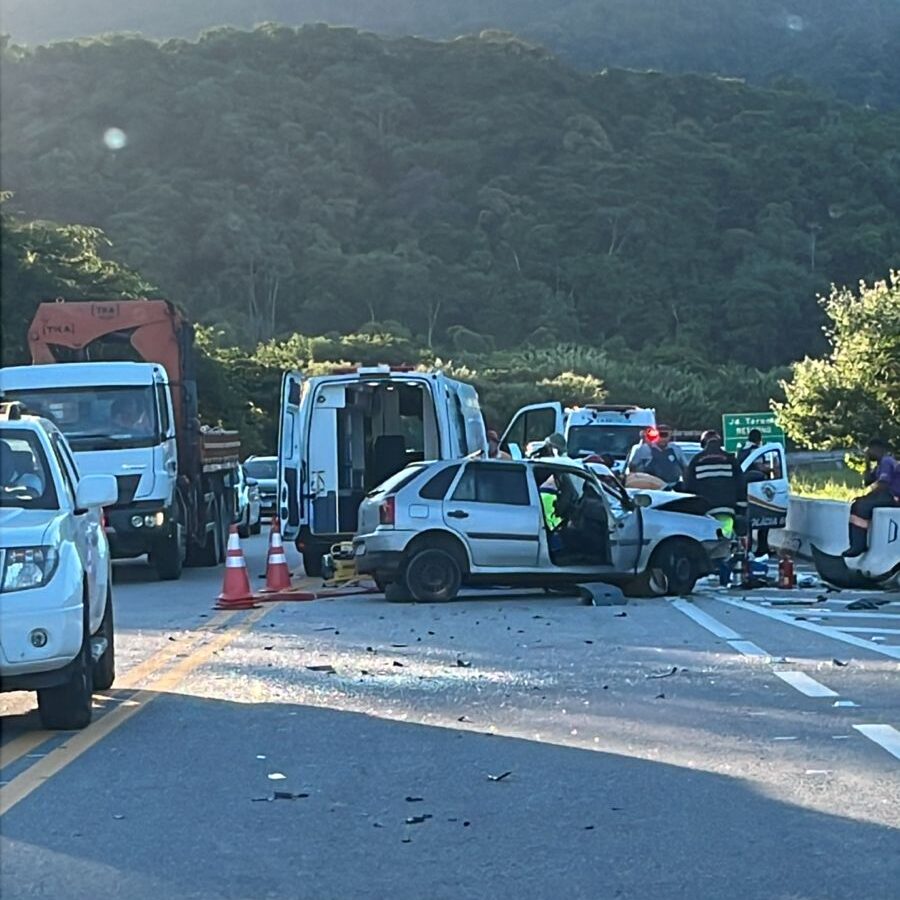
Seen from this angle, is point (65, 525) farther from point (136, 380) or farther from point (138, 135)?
point (138, 135)

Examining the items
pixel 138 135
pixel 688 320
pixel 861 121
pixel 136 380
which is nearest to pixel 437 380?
pixel 136 380

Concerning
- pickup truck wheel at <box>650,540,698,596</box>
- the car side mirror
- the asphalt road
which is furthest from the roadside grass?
the car side mirror

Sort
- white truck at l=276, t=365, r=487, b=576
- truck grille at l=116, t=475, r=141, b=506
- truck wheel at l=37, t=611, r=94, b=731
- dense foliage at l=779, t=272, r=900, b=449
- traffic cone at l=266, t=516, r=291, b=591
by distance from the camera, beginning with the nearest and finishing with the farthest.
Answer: truck wheel at l=37, t=611, r=94, b=731
traffic cone at l=266, t=516, r=291, b=591
truck grille at l=116, t=475, r=141, b=506
white truck at l=276, t=365, r=487, b=576
dense foliage at l=779, t=272, r=900, b=449

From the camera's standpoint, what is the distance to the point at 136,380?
19859 millimetres

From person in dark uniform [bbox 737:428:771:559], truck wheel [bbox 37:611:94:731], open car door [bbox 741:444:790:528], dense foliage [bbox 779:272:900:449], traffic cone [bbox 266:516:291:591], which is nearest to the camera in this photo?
truck wheel [bbox 37:611:94:731]

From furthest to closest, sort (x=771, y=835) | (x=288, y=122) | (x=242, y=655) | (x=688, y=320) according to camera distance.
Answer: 1. (x=288, y=122)
2. (x=688, y=320)
3. (x=242, y=655)
4. (x=771, y=835)

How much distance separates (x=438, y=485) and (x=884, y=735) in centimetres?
852

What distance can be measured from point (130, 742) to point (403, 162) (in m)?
106

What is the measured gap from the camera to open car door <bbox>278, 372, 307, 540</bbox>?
19.7 metres

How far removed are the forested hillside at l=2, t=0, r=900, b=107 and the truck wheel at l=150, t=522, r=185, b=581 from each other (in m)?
130

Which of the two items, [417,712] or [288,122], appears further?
[288,122]

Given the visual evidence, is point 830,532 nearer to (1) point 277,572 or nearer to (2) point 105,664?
(1) point 277,572

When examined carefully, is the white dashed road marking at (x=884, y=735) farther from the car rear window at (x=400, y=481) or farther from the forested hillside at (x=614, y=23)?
the forested hillside at (x=614, y=23)

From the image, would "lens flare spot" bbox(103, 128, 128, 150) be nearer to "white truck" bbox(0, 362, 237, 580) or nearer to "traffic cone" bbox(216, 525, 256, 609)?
"white truck" bbox(0, 362, 237, 580)
